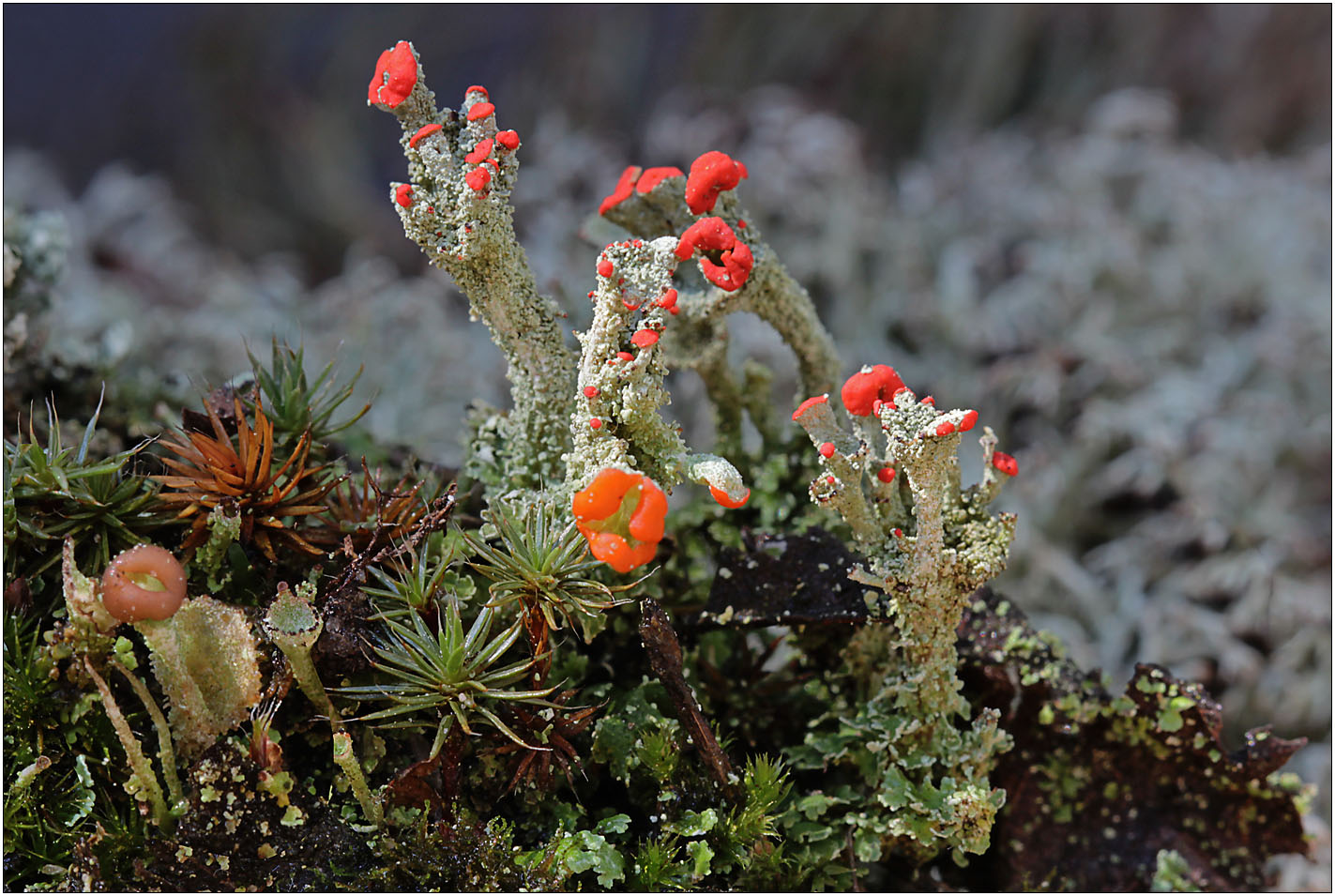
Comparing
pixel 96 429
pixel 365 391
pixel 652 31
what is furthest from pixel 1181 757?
pixel 652 31

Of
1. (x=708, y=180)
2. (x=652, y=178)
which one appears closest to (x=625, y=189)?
(x=652, y=178)

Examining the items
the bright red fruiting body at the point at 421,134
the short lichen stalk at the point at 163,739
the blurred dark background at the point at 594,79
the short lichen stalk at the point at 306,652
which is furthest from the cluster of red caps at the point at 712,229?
the blurred dark background at the point at 594,79

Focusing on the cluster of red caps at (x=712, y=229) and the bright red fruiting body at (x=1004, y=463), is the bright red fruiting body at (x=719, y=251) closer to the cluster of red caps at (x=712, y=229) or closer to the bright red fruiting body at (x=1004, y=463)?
the cluster of red caps at (x=712, y=229)

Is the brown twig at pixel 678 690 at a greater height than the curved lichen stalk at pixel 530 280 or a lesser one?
lesser

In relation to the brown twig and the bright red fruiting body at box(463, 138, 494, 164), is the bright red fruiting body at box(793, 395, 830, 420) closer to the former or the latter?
the brown twig

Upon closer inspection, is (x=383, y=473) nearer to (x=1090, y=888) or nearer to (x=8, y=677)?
(x=8, y=677)

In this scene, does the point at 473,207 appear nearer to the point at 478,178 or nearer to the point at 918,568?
the point at 478,178

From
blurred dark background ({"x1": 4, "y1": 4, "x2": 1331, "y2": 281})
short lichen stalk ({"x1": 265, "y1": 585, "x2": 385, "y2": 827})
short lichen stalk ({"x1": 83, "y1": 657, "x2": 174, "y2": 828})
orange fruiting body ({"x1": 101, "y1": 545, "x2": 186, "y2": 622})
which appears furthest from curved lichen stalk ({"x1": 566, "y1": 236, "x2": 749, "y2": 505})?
blurred dark background ({"x1": 4, "y1": 4, "x2": 1331, "y2": 281})
